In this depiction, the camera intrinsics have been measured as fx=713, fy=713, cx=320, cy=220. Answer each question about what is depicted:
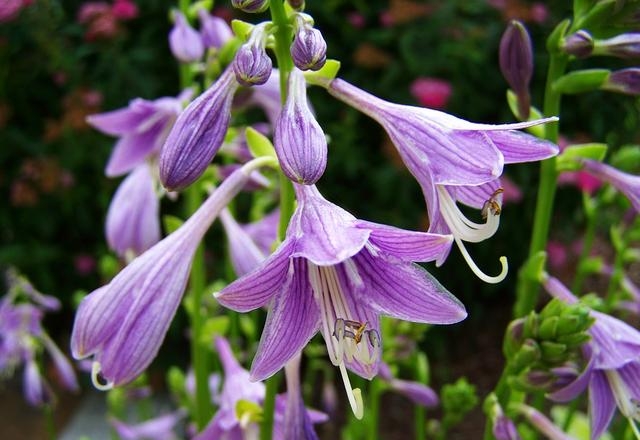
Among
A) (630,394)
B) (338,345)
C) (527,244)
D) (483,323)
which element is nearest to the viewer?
(338,345)

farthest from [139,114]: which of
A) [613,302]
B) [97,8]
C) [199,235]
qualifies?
[97,8]

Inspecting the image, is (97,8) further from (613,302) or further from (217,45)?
(613,302)

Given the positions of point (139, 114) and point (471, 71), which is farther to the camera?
point (471, 71)

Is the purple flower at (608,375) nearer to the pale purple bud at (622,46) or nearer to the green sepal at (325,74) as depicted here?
the pale purple bud at (622,46)

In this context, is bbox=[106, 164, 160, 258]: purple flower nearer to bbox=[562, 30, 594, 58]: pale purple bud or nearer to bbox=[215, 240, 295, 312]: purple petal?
bbox=[215, 240, 295, 312]: purple petal

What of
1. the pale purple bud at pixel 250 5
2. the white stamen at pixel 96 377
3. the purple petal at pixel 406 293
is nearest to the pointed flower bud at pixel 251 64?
the pale purple bud at pixel 250 5

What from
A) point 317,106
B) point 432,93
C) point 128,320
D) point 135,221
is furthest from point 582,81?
point 317,106
